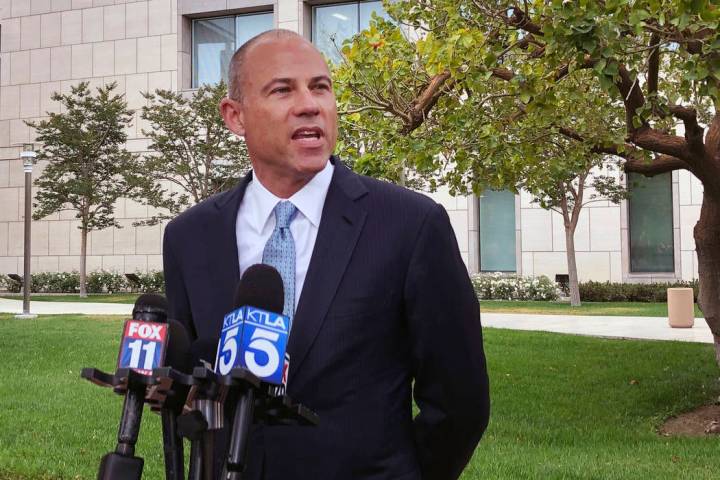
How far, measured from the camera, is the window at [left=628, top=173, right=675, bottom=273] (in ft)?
94.2

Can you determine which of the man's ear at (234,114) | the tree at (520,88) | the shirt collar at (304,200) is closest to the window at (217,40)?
the tree at (520,88)

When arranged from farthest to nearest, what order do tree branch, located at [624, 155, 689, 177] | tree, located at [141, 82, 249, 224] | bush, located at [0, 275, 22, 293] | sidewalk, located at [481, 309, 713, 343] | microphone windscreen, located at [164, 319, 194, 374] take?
1. bush, located at [0, 275, 22, 293]
2. tree, located at [141, 82, 249, 224]
3. sidewalk, located at [481, 309, 713, 343]
4. tree branch, located at [624, 155, 689, 177]
5. microphone windscreen, located at [164, 319, 194, 374]

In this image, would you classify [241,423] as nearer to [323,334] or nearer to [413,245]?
→ [323,334]

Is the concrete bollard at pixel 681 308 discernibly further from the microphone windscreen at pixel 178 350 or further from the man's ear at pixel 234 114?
the microphone windscreen at pixel 178 350

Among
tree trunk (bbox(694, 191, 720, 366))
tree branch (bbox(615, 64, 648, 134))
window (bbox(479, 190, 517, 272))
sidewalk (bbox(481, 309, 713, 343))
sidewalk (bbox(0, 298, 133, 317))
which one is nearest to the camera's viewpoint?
tree branch (bbox(615, 64, 648, 134))

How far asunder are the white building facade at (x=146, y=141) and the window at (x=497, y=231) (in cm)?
4

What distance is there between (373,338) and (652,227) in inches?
1128

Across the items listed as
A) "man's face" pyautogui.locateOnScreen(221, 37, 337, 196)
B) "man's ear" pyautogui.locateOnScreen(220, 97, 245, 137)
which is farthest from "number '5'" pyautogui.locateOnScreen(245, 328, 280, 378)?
"man's ear" pyautogui.locateOnScreen(220, 97, 245, 137)

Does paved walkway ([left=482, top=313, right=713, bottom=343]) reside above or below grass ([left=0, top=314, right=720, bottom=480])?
above

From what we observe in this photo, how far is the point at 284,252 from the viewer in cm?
198

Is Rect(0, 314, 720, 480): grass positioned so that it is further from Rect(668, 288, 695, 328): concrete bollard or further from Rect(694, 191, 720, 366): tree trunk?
Rect(668, 288, 695, 328): concrete bollard

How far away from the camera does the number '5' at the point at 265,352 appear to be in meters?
1.46

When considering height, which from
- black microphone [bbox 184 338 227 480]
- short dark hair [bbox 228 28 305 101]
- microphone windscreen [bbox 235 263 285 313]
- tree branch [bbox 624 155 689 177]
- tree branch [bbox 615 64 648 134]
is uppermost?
tree branch [bbox 615 64 648 134]

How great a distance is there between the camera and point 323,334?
1.91 m
